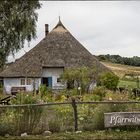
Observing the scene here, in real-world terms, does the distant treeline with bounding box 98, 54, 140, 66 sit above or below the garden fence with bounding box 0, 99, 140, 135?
above

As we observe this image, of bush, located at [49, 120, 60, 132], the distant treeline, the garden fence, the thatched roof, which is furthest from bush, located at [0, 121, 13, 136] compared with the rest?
the distant treeline

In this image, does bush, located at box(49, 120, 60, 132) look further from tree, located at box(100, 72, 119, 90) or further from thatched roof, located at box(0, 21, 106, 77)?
thatched roof, located at box(0, 21, 106, 77)

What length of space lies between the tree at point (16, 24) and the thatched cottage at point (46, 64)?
15166 millimetres

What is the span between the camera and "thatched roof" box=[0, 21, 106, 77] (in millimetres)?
Answer: 45369

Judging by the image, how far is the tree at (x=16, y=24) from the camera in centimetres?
2601

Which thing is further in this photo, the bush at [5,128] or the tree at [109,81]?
the tree at [109,81]

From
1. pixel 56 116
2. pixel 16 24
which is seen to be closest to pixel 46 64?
pixel 16 24

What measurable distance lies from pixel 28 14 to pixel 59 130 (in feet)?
45.1

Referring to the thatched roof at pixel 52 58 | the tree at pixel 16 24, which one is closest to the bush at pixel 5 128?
the tree at pixel 16 24

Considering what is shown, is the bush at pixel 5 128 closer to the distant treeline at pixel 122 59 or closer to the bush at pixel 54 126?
the bush at pixel 54 126

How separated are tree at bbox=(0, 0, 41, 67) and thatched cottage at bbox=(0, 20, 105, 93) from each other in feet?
49.8

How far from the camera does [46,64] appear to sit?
45625 millimetres

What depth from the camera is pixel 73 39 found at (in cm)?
4916

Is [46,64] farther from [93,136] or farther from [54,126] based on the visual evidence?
[93,136]
